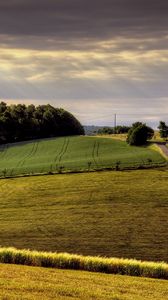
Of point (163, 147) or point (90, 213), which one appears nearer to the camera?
point (90, 213)

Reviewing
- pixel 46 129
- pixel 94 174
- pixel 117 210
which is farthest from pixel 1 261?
pixel 46 129

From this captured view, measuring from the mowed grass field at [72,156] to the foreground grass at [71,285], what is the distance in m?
69.6

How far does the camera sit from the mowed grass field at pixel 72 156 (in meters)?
101

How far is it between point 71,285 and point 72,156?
106 metres

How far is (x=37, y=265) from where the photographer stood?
26844mm

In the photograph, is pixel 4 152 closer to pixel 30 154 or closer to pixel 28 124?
pixel 30 154

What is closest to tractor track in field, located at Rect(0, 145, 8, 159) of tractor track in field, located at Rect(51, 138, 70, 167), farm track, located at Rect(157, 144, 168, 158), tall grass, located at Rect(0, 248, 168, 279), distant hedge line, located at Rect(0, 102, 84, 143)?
tractor track in field, located at Rect(51, 138, 70, 167)

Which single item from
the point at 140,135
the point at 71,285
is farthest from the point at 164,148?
the point at 71,285

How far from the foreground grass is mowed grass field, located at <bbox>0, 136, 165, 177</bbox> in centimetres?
6956

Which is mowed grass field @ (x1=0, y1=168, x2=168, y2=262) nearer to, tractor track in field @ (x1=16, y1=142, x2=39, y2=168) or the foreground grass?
the foreground grass

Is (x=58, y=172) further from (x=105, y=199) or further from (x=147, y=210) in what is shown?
(x=147, y=210)

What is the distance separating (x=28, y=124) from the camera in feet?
605

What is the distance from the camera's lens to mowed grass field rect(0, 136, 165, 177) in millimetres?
101075

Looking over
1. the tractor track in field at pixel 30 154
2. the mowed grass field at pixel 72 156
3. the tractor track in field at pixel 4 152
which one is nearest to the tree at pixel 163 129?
the mowed grass field at pixel 72 156
